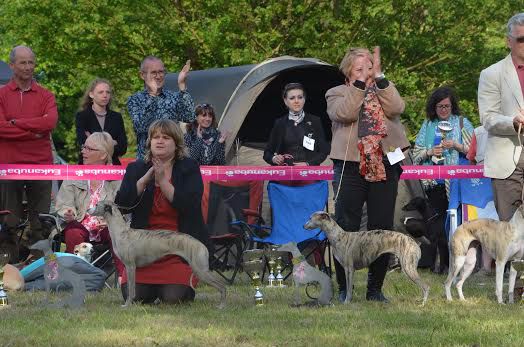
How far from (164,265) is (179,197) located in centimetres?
47

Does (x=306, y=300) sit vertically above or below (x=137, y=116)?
below

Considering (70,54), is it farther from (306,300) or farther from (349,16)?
(306,300)

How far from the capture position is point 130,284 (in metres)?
6.78

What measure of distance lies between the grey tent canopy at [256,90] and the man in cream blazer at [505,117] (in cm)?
505

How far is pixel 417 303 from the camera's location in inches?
273

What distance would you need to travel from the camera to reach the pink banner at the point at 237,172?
29.7 feet

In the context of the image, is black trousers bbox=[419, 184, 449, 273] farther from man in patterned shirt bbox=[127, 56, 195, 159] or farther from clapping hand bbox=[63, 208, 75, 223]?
clapping hand bbox=[63, 208, 75, 223]

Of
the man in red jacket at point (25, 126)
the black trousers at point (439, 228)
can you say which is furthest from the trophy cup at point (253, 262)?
the man in red jacket at point (25, 126)

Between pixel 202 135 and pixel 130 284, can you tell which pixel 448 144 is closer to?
pixel 202 135

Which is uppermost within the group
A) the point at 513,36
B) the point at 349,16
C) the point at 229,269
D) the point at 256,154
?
the point at 349,16

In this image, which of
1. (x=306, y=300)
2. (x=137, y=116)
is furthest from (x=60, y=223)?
(x=306, y=300)

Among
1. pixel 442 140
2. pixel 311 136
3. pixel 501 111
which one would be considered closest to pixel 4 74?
pixel 311 136

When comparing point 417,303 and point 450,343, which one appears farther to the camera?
A: point 417,303

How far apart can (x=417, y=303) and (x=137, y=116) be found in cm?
324
